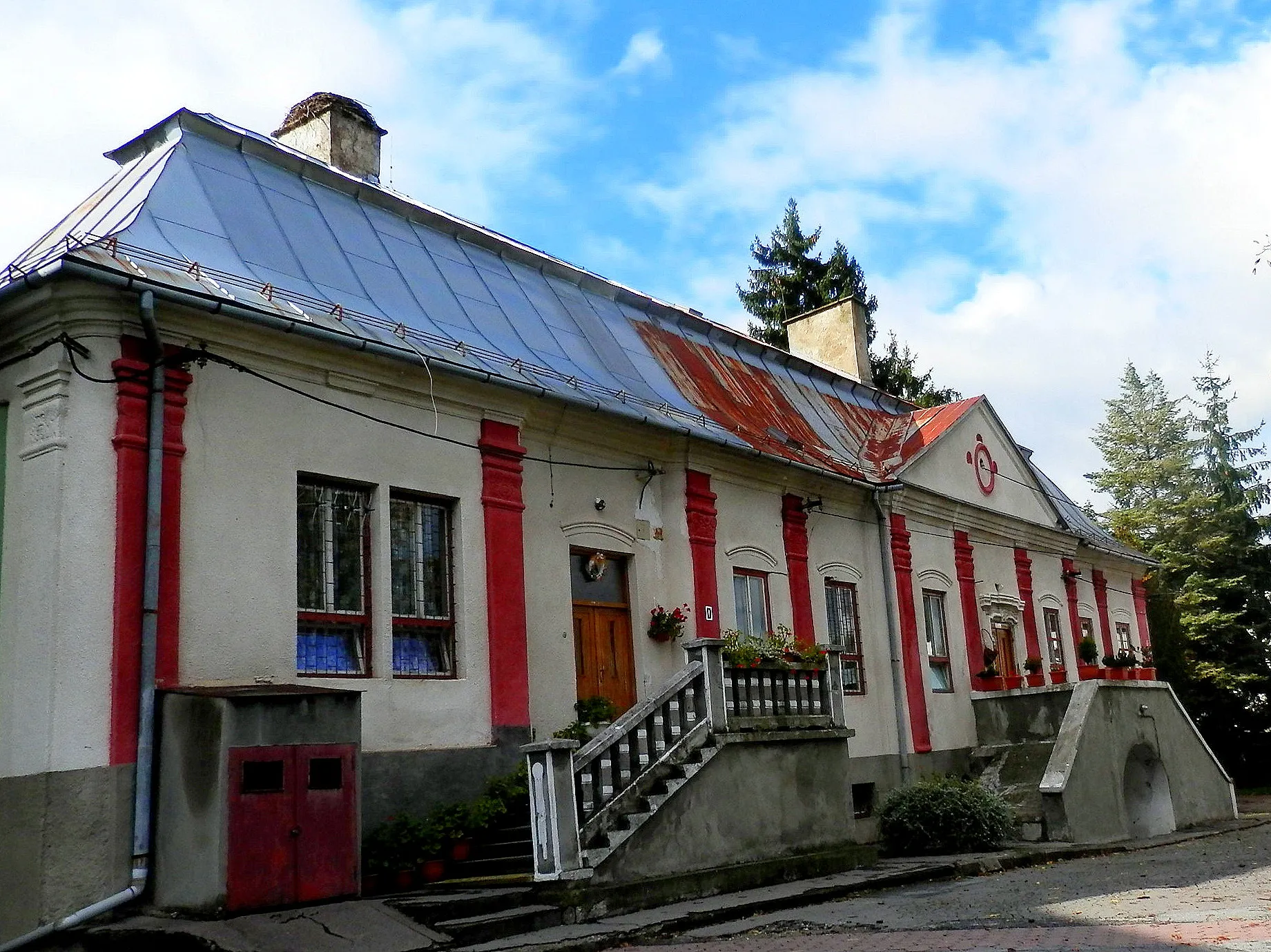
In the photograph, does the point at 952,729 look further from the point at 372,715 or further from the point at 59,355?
the point at 59,355

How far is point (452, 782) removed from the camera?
11773 mm

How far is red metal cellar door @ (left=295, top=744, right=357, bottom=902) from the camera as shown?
30.3 feet

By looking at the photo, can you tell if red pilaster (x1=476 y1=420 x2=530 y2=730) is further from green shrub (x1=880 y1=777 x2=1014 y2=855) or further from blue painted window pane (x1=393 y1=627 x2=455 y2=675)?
green shrub (x1=880 y1=777 x2=1014 y2=855)

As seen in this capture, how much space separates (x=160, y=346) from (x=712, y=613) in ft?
25.6

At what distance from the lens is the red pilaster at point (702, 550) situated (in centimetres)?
1553

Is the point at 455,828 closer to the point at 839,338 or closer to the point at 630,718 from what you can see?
the point at 630,718

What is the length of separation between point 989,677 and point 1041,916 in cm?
1143

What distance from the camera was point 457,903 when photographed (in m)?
9.37

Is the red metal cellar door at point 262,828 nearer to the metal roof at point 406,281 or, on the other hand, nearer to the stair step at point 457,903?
the stair step at point 457,903

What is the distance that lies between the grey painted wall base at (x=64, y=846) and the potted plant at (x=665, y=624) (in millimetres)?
6765

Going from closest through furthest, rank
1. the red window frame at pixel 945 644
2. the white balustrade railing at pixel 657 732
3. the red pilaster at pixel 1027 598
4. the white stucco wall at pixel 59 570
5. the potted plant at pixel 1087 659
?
the white stucco wall at pixel 59 570 → the white balustrade railing at pixel 657 732 → the red window frame at pixel 945 644 → the potted plant at pixel 1087 659 → the red pilaster at pixel 1027 598

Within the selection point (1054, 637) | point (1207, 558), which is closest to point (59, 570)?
point (1054, 637)

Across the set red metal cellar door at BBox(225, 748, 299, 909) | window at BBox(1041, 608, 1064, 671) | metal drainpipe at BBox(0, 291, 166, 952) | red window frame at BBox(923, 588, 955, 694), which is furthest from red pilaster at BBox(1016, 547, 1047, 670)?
metal drainpipe at BBox(0, 291, 166, 952)

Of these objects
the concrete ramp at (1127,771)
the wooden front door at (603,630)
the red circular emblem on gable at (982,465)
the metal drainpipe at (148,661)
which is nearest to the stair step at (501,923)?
the metal drainpipe at (148,661)
